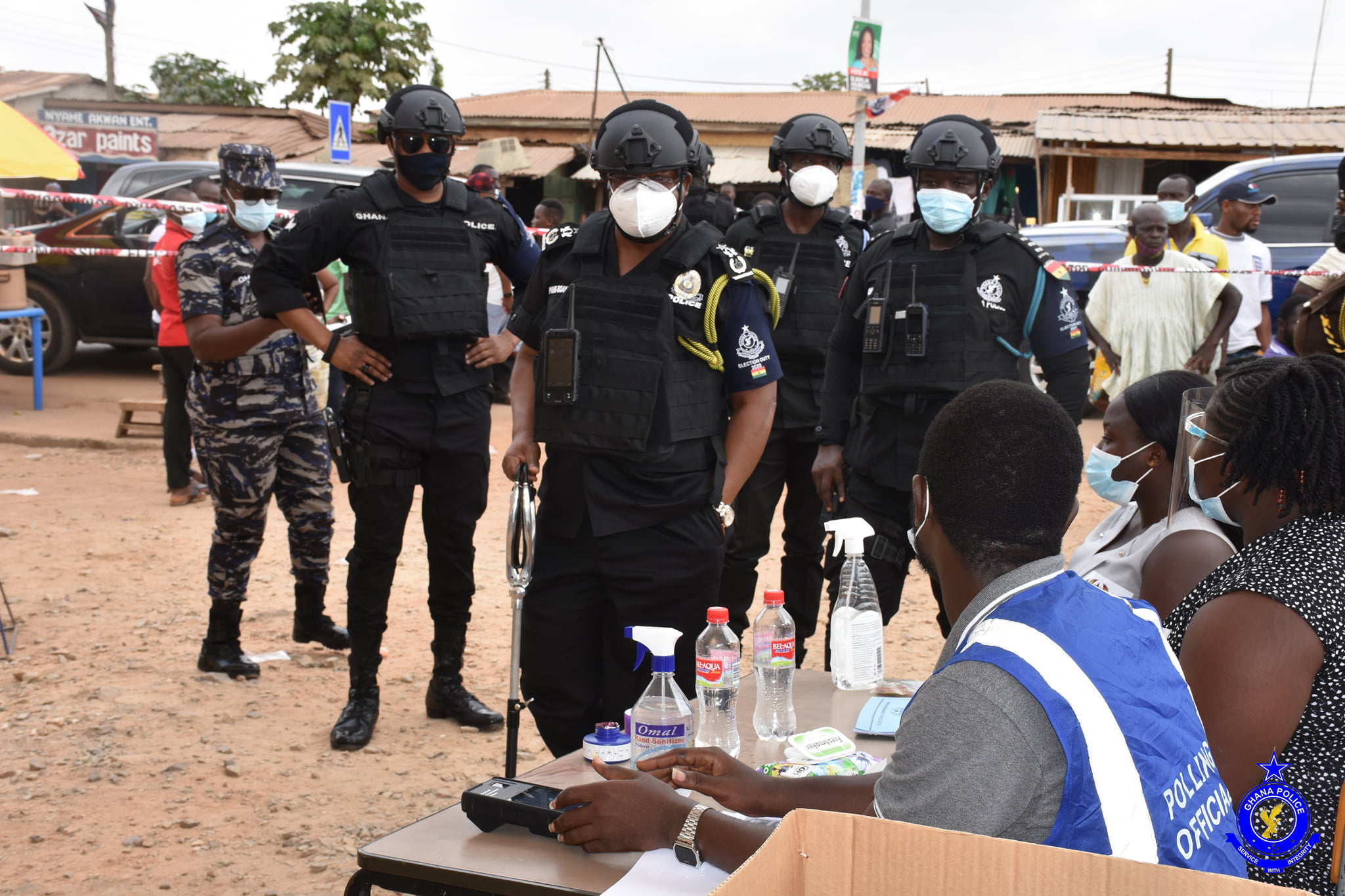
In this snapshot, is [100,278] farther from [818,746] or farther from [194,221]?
[818,746]

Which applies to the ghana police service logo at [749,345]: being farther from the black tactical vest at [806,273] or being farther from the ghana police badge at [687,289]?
the black tactical vest at [806,273]

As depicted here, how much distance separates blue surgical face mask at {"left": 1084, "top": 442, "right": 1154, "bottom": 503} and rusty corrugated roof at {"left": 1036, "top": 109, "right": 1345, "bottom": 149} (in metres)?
15.7

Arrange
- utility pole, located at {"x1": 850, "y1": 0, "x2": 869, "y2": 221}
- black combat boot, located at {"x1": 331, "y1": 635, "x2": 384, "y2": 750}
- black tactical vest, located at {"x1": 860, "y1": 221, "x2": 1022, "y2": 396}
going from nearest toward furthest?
black tactical vest, located at {"x1": 860, "y1": 221, "x2": 1022, "y2": 396}, black combat boot, located at {"x1": 331, "y1": 635, "x2": 384, "y2": 750}, utility pole, located at {"x1": 850, "y1": 0, "x2": 869, "y2": 221}

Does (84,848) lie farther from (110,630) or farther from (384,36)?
(384,36)

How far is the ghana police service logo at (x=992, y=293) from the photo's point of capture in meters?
4.12

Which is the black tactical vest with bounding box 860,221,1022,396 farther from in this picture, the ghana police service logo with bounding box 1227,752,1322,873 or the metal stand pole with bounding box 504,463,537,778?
the ghana police service logo with bounding box 1227,752,1322,873

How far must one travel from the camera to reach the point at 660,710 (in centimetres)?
243

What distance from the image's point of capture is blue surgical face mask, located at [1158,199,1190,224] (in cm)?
833

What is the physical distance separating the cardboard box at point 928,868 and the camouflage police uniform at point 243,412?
163 inches

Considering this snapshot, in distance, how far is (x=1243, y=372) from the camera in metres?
2.53

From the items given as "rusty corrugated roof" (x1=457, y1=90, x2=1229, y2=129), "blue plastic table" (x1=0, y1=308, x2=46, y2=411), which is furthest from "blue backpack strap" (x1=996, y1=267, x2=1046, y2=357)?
"rusty corrugated roof" (x1=457, y1=90, x2=1229, y2=129)

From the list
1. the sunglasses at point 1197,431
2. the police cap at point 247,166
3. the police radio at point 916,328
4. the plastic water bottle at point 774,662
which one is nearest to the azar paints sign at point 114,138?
the police cap at point 247,166

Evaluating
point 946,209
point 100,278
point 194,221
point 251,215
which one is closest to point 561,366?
point 946,209

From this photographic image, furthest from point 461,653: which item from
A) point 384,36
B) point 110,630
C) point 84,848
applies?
point 384,36
